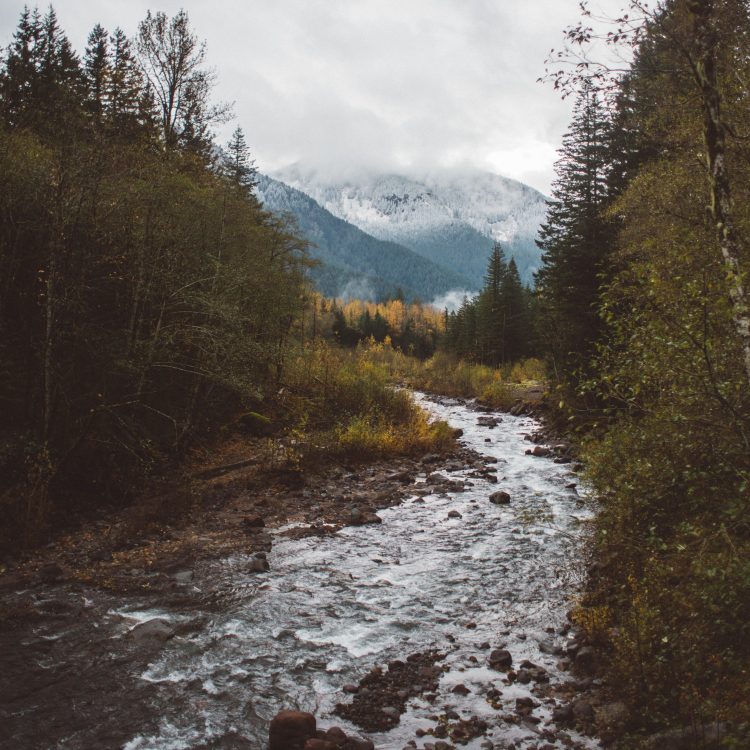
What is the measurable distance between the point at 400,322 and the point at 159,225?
113493 millimetres

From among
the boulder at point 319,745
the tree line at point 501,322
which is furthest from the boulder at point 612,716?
the tree line at point 501,322

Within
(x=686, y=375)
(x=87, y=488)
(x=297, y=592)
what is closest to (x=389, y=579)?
(x=297, y=592)

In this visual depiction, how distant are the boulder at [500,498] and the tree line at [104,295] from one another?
6453mm

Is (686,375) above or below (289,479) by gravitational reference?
above

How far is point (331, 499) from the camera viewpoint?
1274 centimetres

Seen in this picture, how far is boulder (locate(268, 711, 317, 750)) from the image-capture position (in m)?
4.64

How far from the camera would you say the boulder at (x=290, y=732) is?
183 inches

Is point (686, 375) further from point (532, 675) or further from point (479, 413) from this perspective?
point (479, 413)

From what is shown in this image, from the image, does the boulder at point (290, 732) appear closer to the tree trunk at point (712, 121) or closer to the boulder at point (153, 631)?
the boulder at point (153, 631)

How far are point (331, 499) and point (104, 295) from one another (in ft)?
23.6

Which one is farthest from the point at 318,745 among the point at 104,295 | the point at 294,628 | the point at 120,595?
the point at 104,295

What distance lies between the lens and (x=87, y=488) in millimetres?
10578

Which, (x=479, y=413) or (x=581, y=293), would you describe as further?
(x=479, y=413)

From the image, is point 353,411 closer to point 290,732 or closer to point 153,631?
point 153,631
